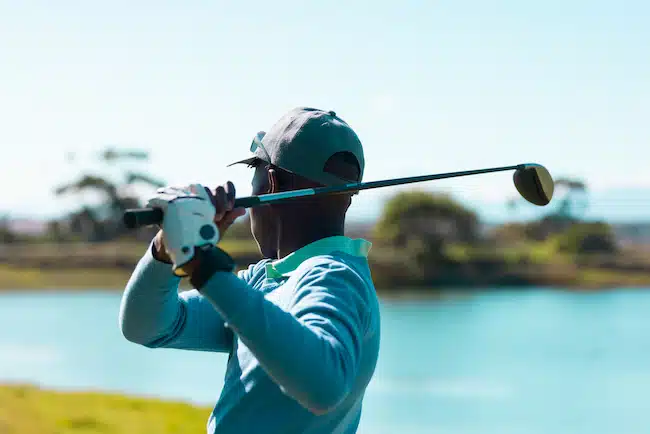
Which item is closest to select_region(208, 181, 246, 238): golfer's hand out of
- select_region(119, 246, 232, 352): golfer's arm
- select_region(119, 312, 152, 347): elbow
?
select_region(119, 246, 232, 352): golfer's arm

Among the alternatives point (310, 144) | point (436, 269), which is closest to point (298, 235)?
point (310, 144)

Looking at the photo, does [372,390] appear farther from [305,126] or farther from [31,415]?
[305,126]

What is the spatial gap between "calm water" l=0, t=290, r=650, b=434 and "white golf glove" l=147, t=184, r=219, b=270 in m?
6.92

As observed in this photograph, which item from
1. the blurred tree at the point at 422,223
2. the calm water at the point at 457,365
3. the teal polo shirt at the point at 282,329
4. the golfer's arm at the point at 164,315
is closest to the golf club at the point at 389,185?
the teal polo shirt at the point at 282,329

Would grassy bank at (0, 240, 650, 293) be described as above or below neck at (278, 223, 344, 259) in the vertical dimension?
below

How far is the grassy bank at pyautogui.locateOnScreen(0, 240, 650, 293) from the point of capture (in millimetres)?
23641

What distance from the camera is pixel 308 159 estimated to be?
5.10ft

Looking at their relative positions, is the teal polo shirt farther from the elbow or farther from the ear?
the ear

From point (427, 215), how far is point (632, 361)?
969 cm

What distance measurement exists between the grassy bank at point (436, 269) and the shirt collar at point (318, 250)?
21839mm

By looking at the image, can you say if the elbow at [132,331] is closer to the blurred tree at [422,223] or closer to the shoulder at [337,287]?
the shoulder at [337,287]

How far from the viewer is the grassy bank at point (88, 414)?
5.31 m

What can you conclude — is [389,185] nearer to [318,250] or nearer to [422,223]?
[318,250]

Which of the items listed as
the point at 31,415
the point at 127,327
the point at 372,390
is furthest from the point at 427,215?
the point at 127,327
